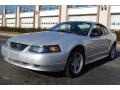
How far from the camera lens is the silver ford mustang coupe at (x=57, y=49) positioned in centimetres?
571

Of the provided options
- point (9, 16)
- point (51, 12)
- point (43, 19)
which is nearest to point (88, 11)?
point (51, 12)

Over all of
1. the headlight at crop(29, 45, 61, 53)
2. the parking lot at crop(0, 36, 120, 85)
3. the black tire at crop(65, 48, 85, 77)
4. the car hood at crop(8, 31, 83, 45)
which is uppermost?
the car hood at crop(8, 31, 83, 45)

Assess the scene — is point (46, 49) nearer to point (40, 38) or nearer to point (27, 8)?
point (40, 38)

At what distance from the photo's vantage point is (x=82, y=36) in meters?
6.75

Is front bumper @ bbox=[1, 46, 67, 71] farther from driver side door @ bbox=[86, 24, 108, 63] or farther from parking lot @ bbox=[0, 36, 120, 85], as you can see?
driver side door @ bbox=[86, 24, 108, 63]

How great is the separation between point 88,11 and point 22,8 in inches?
742

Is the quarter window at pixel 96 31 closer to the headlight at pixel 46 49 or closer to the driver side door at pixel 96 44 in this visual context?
the driver side door at pixel 96 44

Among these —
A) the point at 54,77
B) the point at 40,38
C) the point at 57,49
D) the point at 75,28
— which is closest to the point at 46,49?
the point at 57,49

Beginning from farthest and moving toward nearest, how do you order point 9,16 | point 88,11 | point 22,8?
point 9,16 → point 22,8 → point 88,11

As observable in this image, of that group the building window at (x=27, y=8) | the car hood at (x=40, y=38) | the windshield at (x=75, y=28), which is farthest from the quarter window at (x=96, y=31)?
the building window at (x=27, y=8)

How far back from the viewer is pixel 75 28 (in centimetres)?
732

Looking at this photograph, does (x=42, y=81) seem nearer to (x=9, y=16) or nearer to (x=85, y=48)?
(x=85, y=48)

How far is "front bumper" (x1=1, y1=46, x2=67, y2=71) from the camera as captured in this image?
18.5ft

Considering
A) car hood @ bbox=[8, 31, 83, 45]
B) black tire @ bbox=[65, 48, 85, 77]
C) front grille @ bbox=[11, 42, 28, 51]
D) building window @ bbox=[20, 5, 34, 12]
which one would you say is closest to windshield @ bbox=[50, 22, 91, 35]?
car hood @ bbox=[8, 31, 83, 45]
